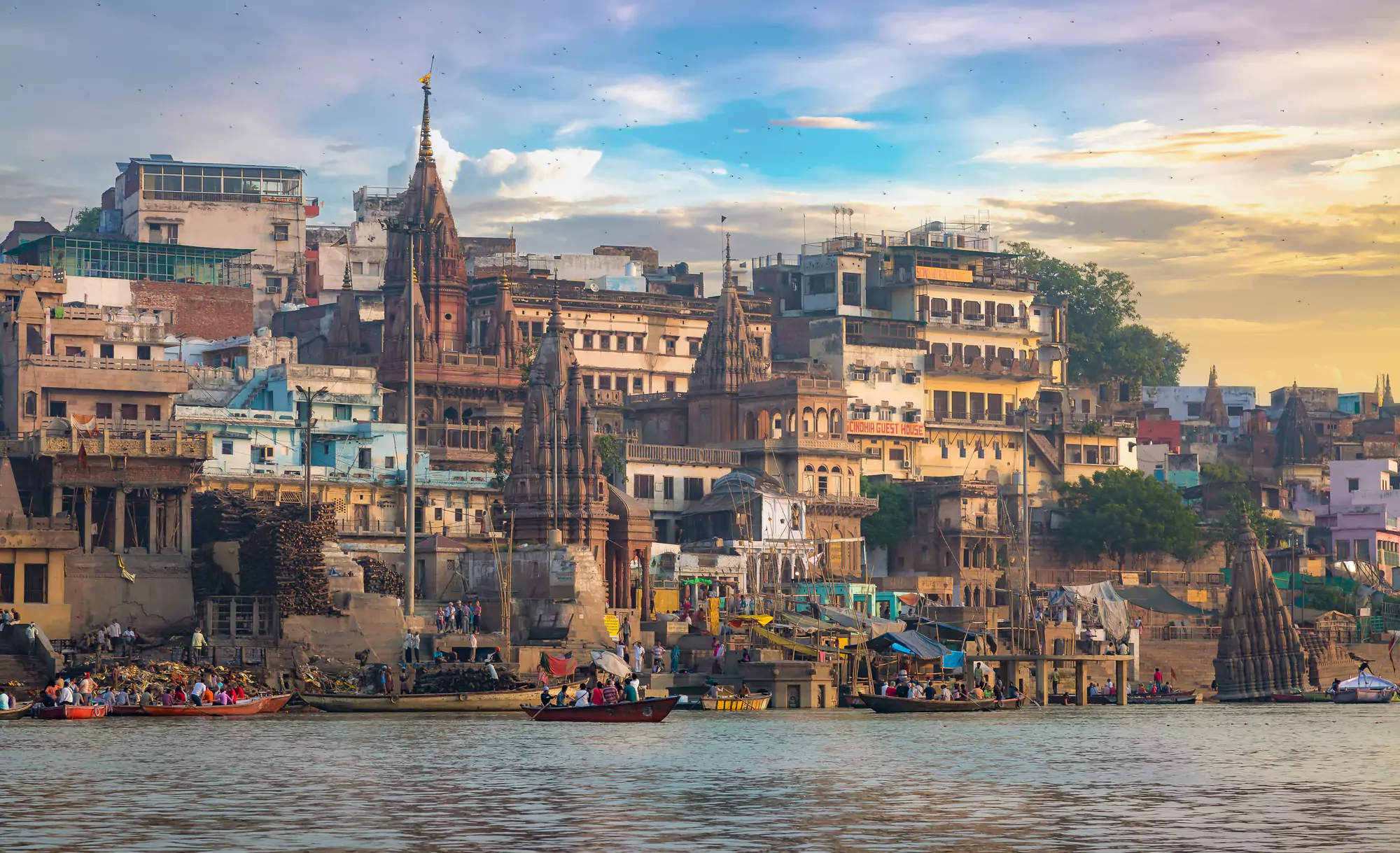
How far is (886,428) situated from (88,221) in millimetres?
52061

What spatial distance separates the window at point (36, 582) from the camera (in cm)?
7700

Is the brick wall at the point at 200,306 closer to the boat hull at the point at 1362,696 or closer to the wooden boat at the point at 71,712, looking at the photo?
the wooden boat at the point at 71,712

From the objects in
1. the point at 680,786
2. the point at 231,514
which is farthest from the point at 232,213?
the point at 680,786

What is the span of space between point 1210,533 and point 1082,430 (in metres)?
9.81

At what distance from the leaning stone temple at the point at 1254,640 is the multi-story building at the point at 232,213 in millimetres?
52413

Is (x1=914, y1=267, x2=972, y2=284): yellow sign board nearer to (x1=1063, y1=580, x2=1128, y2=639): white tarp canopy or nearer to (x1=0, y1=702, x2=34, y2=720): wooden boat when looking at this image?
(x1=1063, y1=580, x2=1128, y2=639): white tarp canopy

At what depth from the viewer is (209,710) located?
69.4m

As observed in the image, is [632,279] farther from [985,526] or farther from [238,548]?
[238,548]

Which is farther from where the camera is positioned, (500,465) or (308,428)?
(500,465)

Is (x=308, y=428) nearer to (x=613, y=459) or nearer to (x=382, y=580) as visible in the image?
(x=382, y=580)

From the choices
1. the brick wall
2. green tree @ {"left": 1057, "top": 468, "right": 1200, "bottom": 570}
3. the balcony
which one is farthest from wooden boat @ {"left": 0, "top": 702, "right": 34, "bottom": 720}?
green tree @ {"left": 1057, "top": 468, "right": 1200, "bottom": 570}

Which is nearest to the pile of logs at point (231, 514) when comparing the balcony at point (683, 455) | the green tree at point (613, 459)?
the green tree at point (613, 459)

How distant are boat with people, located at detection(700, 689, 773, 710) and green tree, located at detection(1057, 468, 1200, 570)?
40630 mm

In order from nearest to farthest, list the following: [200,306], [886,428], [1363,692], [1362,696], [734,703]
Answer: [734,703], [1362,696], [1363,692], [200,306], [886,428]
